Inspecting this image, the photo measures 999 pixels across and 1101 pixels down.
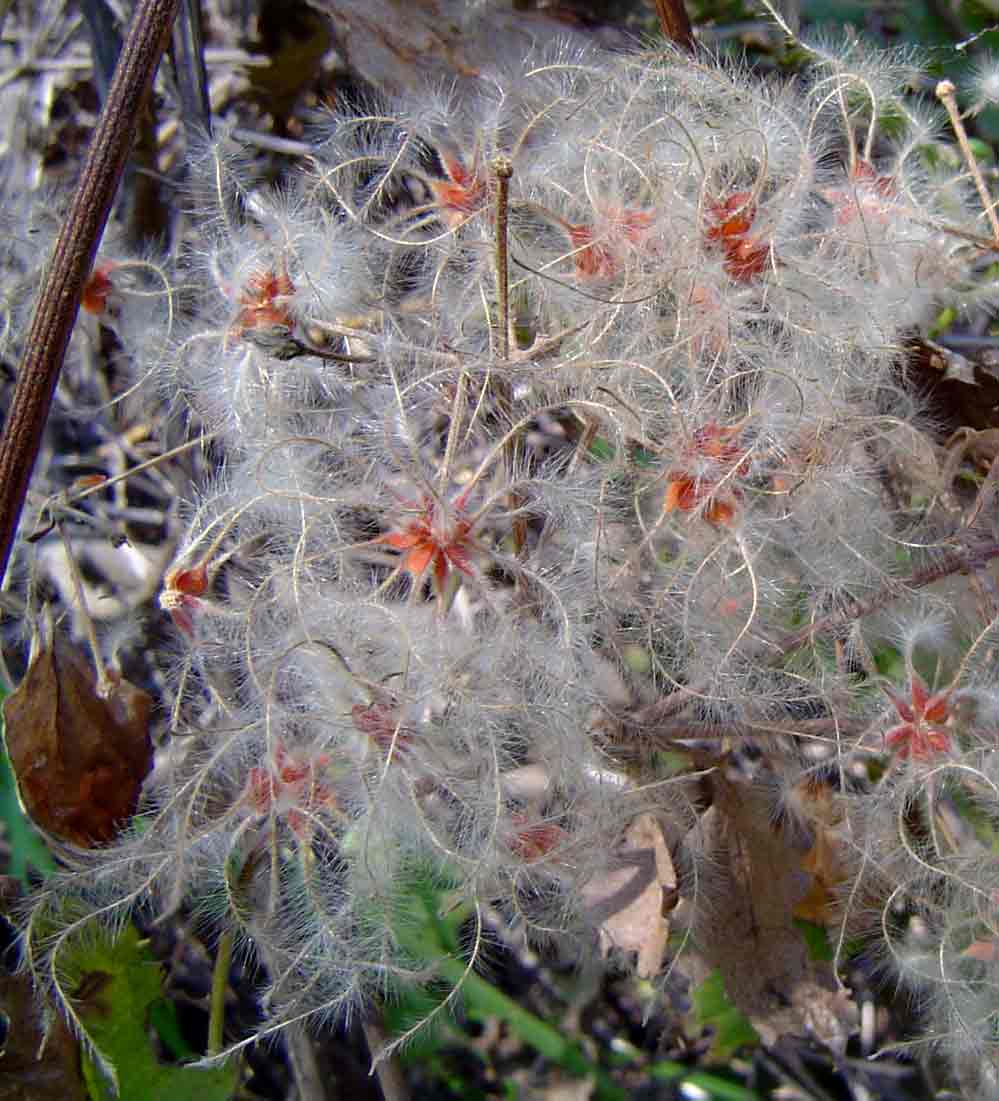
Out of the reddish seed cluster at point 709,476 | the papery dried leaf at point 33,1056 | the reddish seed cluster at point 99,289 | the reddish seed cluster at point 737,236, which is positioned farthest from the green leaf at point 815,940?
the reddish seed cluster at point 99,289

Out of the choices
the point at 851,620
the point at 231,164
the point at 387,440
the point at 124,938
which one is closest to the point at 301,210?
the point at 231,164

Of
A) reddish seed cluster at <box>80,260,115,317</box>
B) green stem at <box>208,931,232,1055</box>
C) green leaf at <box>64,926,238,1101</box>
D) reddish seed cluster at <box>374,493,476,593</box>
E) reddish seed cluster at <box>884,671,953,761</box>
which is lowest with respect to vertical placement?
green leaf at <box>64,926,238,1101</box>

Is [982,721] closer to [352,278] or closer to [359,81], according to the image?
[352,278]

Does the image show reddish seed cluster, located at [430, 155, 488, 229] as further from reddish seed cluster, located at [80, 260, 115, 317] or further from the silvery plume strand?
reddish seed cluster, located at [80, 260, 115, 317]

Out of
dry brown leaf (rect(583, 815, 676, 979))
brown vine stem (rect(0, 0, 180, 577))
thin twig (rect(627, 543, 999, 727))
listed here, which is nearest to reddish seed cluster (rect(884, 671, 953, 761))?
thin twig (rect(627, 543, 999, 727))

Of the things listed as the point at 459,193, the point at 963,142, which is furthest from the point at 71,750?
the point at 963,142
